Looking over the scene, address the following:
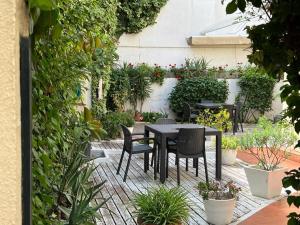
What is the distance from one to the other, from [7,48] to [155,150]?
22.4ft

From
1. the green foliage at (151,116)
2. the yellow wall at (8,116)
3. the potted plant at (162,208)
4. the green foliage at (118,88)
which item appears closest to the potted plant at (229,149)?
the potted plant at (162,208)

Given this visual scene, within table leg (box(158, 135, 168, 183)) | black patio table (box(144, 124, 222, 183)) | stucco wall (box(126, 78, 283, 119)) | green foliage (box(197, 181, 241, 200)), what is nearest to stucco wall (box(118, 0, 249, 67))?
stucco wall (box(126, 78, 283, 119))

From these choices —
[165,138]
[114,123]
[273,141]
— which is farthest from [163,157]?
[114,123]

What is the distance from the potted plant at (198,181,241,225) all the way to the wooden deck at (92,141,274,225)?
159 millimetres

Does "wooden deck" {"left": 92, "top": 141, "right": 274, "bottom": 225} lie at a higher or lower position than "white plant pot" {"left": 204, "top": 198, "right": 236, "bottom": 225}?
lower

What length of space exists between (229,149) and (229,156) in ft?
0.66

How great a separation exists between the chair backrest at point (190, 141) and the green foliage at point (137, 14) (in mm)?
9337

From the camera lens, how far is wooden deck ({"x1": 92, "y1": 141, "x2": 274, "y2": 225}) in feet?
17.4

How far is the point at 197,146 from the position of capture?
6.98 m

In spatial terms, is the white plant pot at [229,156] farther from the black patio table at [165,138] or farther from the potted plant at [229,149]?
the black patio table at [165,138]

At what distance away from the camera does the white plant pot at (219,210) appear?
198 inches

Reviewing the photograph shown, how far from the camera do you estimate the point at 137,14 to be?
15.5m

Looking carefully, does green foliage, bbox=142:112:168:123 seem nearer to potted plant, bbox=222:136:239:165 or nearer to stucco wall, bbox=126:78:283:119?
stucco wall, bbox=126:78:283:119

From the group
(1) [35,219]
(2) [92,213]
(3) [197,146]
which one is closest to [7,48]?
(1) [35,219]
